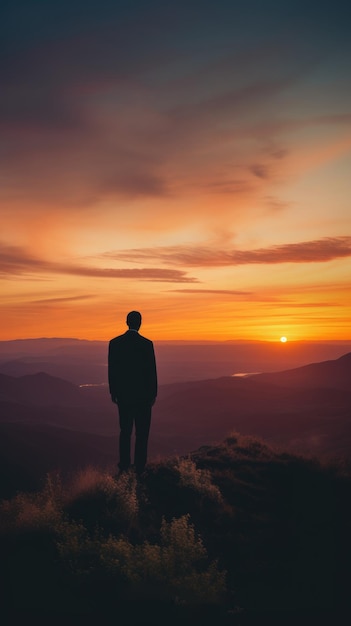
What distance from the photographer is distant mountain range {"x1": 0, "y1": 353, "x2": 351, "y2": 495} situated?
7012cm

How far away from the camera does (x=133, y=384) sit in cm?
879

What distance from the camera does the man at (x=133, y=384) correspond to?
880cm

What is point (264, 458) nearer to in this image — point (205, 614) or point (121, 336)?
point (121, 336)

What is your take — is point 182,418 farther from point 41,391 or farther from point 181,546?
point 181,546

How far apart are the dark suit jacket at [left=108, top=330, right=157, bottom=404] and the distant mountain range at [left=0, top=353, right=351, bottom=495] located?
567 centimetres

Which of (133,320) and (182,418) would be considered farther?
(182,418)

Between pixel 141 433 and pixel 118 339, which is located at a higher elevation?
pixel 118 339

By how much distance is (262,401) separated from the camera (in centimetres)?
12425

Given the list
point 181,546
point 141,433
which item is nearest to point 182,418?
point 141,433

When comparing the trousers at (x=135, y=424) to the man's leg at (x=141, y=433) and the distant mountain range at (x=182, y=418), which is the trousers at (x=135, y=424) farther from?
the distant mountain range at (x=182, y=418)

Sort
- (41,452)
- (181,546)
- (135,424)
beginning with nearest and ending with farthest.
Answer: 1. (181,546)
2. (135,424)
3. (41,452)

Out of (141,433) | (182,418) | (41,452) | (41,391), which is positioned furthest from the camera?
(41,391)

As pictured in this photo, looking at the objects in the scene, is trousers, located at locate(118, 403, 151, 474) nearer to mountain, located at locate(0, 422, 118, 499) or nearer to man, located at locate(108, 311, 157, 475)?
man, located at locate(108, 311, 157, 475)

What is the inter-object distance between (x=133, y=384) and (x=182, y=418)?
4683 inches
